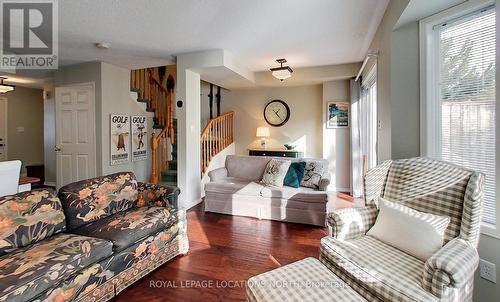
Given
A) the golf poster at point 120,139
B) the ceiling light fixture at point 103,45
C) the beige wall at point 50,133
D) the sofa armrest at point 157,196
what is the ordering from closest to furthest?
the sofa armrest at point 157,196 < the ceiling light fixture at point 103,45 < the golf poster at point 120,139 < the beige wall at point 50,133

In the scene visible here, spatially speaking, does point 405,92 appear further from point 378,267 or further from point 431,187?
point 378,267

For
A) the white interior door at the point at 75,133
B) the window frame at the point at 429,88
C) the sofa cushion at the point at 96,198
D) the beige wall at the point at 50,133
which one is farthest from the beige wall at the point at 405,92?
the beige wall at the point at 50,133

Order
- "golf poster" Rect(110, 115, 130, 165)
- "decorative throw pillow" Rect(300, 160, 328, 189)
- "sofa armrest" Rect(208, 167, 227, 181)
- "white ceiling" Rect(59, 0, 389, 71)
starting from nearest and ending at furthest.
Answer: "white ceiling" Rect(59, 0, 389, 71) → "decorative throw pillow" Rect(300, 160, 328, 189) → "sofa armrest" Rect(208, 167, 227, 181) → "golf poster" Rect(110, 115, 130, 165)

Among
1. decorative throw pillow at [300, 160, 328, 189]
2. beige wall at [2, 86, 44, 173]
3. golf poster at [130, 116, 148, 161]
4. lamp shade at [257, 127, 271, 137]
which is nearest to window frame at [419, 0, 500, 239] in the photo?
decorative throw pillow at [300, 160, 328, 189]

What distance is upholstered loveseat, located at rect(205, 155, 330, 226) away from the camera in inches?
135

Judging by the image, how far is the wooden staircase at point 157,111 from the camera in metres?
5.08

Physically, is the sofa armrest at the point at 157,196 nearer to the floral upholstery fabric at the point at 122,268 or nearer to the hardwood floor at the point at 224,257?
the floral upholstery fabric at the point at 122,268

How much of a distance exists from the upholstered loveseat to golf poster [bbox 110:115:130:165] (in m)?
1.98

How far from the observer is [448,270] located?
1.21 m

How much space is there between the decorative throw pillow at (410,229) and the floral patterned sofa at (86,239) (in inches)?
72.8

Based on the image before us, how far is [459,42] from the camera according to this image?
80.2 inches

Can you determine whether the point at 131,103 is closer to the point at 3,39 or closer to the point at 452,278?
the point at 3,39

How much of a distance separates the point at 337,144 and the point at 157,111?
163 inches

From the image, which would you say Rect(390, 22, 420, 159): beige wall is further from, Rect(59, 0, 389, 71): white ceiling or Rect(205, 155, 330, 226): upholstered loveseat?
Rect(205, 155, 330, 226): upholstered loveseat
